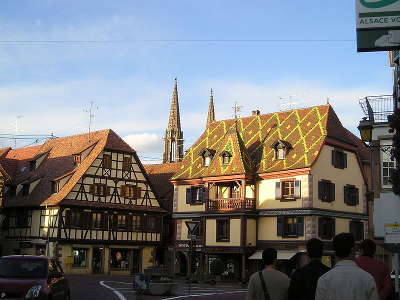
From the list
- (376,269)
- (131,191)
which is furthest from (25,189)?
(376,269)

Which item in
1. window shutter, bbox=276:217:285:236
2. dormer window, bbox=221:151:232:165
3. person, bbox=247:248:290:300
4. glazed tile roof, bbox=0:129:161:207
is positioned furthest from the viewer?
glazed tile roof, bbox=0:129:161:207

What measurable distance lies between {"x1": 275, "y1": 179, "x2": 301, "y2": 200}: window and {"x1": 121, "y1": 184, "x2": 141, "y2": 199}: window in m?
13.7

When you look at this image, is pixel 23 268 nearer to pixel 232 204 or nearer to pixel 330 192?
pixel 232 204

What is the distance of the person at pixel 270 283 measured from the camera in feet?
24.5

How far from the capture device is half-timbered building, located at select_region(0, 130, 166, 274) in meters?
46.0

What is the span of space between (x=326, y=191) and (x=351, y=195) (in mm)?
3540

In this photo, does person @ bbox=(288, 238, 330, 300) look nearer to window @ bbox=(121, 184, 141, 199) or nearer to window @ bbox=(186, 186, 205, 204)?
window @ bbox=(186, 186, 205, 204)

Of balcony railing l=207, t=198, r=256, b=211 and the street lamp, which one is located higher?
the street lamp

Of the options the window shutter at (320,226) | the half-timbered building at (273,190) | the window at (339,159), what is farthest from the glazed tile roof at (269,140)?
the window shutter at (320,226)

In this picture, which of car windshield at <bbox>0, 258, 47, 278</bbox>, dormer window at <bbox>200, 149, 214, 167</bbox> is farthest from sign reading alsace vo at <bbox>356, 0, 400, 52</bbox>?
dormer window at <bbox>200, 149, 214, 167</bbox>

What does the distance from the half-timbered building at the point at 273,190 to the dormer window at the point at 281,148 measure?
7 cm

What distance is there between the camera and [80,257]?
46.7 meters

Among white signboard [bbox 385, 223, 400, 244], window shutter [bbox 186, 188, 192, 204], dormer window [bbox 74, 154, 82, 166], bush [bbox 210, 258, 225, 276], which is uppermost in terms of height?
dormer window [bbox 74, 154, 82, 166]

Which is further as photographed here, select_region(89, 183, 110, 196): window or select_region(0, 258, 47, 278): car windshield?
select_region(89, 183, 110, 196): window
